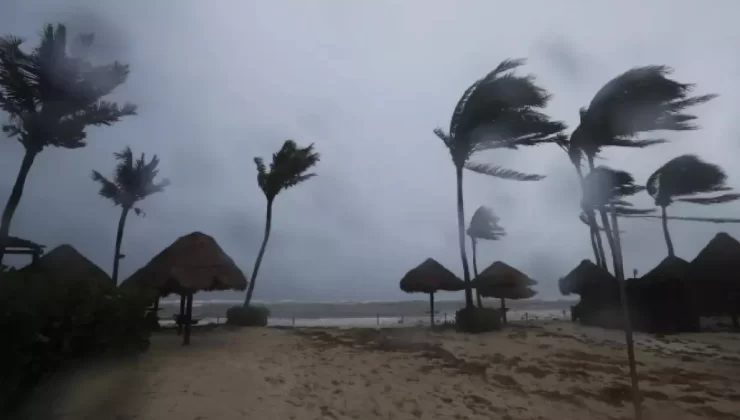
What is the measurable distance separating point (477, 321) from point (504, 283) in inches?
200

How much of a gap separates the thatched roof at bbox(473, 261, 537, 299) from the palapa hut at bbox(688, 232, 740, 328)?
6444mm

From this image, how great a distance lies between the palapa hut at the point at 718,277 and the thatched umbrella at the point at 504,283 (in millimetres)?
6422

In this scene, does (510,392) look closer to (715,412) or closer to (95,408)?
(715,412)

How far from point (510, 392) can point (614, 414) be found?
141cm

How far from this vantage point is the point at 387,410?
18.9ft

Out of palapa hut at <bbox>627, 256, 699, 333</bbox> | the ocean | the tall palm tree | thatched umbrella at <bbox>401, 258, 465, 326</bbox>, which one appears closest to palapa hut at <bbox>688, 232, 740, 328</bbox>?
palapa hut at <bbox>627, 256, 699, 333</bbox>

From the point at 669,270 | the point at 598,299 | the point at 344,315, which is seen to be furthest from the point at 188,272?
the point at 344,315

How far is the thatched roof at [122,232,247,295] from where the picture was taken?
9289 mm

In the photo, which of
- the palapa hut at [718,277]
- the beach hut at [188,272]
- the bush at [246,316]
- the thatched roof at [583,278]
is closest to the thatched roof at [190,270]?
the beach hut at [188,272]

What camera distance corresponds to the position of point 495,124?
47.2ft

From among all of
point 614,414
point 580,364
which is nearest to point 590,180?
point 614,414

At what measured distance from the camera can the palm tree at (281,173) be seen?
1803 cm

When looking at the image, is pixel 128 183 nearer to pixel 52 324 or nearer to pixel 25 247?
pixel 25 247

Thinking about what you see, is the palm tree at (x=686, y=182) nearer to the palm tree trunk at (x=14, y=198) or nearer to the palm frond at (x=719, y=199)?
the palm frond at (x=719, y=199)
